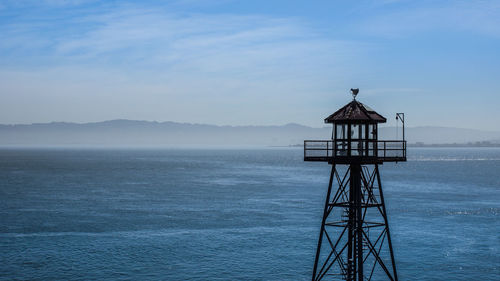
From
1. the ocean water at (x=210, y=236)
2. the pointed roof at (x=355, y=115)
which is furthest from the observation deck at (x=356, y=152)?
the ocean water at (x=210, y=236)

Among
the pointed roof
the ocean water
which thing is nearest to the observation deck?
the pointed roof

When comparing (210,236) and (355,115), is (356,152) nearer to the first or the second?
(355,115)

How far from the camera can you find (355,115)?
2933 cm

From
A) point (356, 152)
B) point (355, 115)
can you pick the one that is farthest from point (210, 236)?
point (355, 115)

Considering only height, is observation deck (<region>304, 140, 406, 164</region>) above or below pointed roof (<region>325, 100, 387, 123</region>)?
below

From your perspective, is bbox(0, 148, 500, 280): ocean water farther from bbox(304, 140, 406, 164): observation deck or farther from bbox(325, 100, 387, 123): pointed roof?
bbox(325, 100, 387, 123): pointed roof

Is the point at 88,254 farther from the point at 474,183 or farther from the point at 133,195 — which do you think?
the point at 474,183

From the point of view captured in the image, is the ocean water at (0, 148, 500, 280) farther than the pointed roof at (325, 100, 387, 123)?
Yes

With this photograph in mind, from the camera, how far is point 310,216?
72875 millimetres

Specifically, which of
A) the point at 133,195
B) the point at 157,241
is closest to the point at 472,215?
the point at 157,241

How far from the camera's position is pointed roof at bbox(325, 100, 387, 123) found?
29108 millimetres

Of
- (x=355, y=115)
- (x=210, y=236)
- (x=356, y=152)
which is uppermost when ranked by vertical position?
(x=355, y=115)

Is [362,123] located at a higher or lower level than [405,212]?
higher

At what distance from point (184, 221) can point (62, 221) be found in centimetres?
1561
